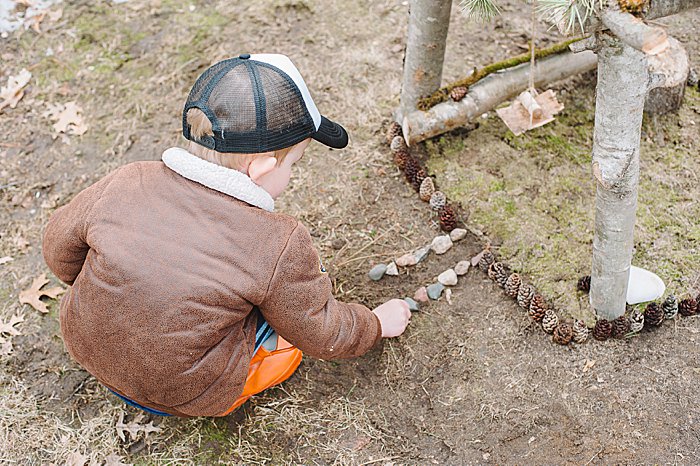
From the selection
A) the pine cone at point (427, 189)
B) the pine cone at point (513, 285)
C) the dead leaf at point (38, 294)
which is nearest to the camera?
the pine cone at point (513, 285)

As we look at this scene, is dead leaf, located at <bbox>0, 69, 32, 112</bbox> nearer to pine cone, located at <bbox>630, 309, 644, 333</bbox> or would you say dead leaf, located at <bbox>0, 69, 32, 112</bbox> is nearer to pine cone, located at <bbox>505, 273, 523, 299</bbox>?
pine cone, located at <bbox>505, 273, 523, 299</bbox>

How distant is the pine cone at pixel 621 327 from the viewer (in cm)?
294

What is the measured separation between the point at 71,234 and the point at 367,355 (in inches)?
51.9

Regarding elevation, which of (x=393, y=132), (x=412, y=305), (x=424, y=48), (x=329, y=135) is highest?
(x=329, y=135)

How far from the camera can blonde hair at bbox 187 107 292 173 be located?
2.22 m

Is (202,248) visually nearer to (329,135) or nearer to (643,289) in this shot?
(329,135)

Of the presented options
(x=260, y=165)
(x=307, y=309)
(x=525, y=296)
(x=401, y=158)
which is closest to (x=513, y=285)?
(x=525, y=296)

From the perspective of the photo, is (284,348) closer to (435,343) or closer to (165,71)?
(435,343)

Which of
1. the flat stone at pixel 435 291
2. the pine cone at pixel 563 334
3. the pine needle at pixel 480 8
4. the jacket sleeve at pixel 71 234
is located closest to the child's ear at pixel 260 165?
the jacket sleeve at pixel 71 234

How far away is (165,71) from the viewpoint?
4523 millimetres

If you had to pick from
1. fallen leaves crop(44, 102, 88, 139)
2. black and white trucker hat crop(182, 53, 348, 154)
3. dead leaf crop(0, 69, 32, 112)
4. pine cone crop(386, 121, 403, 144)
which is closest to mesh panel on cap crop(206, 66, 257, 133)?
black and white trucker hat crop(182, 53, 348, 154)

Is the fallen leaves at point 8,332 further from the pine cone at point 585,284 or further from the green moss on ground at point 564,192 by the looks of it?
the pine cone at point 585,284

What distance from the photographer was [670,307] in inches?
116

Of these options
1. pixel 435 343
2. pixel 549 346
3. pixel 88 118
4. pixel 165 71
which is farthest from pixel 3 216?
pixel 549 346
